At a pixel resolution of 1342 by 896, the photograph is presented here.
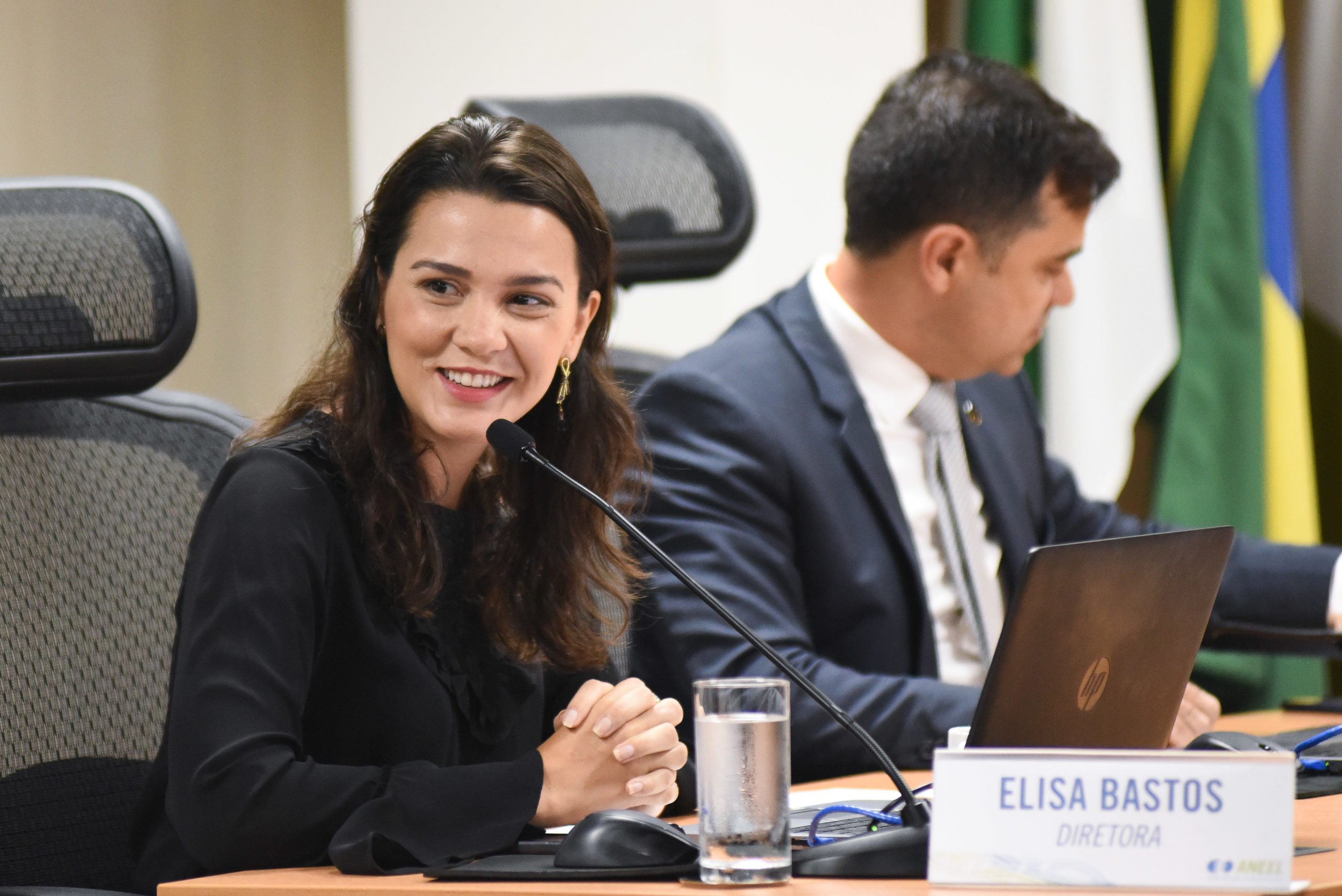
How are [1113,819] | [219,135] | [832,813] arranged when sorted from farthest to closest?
[219,135], [832,813], [1113,819]

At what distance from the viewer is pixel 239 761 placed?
1097 millimetres

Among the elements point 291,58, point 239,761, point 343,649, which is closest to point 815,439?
point 343,649

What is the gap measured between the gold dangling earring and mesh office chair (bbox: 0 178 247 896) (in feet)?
1.12

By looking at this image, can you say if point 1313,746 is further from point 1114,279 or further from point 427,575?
point 1114,279

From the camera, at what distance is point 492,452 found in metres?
1.49

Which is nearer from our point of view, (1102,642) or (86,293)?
(1102,642)

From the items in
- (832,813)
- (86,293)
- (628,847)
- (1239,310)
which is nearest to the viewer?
(628,847)

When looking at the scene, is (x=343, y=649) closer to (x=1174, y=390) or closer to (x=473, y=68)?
(x=473, y=68)

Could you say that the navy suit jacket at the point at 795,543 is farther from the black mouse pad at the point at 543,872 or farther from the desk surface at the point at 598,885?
the black mouse pad at the point at 543,872

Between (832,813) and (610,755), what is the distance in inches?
6.7

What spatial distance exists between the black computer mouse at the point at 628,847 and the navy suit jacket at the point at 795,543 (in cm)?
70

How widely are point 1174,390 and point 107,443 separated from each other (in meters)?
1.98

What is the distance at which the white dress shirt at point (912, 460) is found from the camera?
6.59ft

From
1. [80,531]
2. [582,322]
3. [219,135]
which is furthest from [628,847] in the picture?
[219,135]
